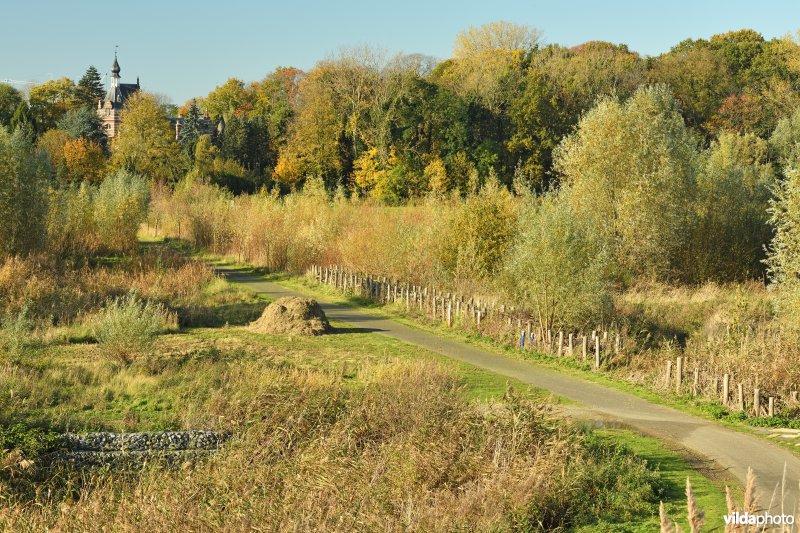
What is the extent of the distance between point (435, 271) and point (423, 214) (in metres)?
7.07

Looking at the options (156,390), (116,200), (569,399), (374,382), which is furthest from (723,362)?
(116,200)

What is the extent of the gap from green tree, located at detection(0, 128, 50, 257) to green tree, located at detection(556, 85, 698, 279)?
2059cm

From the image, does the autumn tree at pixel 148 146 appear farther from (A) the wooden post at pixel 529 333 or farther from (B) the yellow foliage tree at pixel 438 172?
(A) the wooden post at pixel 529 333

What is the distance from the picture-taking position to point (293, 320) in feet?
71.8

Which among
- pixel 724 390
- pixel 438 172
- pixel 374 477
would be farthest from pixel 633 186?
pixel 438 172

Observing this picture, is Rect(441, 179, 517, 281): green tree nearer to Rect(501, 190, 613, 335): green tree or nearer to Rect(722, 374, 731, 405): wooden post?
Rect(501, 190, 613, 335): green tree

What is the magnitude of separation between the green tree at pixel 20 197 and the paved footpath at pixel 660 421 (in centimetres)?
1536

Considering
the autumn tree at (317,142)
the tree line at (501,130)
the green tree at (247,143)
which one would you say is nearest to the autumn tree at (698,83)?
the tree line at (501,130)

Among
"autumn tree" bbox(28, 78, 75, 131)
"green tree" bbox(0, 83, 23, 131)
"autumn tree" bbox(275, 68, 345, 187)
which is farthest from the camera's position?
"autumn tree" bbox(28, 78, 75, 131)

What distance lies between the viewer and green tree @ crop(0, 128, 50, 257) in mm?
28422

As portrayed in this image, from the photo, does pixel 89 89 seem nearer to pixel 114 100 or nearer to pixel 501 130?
pixel 114 100

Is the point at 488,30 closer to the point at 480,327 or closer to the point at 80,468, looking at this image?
the point at 480,327

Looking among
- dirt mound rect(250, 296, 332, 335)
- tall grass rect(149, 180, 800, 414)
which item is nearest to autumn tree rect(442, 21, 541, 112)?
tall grass rect(149, 180, 800, 414)

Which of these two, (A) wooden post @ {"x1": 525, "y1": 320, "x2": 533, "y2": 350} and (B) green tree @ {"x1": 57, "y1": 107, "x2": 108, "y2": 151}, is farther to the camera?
(B) green tree @ {"x1": 57, "y1": 107, "x2": 108, "y2": 151}
